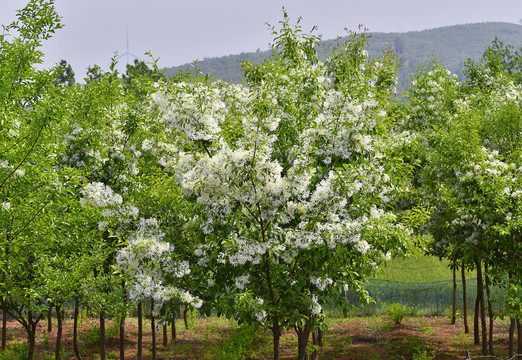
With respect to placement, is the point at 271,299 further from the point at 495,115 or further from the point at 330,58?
the point at 495,115

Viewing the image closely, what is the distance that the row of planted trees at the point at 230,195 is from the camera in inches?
299

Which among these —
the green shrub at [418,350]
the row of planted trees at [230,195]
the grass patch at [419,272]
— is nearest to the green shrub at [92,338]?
the row of planted trees at [230,195]

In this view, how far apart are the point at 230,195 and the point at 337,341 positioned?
11843mm

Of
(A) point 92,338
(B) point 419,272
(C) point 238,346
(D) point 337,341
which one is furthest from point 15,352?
(B) point 419,272

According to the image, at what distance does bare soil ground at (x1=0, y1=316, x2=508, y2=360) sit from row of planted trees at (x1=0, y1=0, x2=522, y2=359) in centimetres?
463

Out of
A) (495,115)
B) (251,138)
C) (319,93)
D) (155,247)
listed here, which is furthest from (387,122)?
(155,247)

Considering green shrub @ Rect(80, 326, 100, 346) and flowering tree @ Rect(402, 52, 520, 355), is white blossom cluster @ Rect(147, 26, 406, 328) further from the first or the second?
green shrub @ Rect(80, 326, 100, 346)

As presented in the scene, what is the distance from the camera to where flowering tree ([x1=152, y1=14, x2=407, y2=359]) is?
7395mm

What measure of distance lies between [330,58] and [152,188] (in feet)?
19.1

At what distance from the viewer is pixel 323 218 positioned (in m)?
7.74

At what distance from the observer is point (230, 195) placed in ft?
24.4

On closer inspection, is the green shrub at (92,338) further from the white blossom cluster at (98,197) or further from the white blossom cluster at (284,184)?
the white blossom cluster at (284,184)

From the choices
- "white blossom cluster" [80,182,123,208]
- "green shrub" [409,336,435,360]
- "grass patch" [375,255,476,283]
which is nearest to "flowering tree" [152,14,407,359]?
"white blossom cluster" [80,182,123,208]

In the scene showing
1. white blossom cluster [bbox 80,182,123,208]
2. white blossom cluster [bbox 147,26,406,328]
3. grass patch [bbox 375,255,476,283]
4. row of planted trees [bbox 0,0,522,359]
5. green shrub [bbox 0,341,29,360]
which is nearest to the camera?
white blossom cluster [bbox 147,26,406,328]
